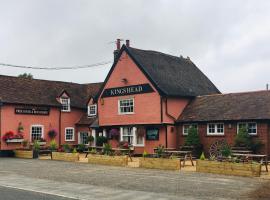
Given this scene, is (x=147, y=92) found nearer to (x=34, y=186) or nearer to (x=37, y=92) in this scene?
(x=37, y=92)

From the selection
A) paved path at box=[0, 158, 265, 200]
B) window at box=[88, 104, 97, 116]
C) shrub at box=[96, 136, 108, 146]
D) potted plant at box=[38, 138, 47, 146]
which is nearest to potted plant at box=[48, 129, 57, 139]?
potted plant at box=[38, 138, 47, 146]

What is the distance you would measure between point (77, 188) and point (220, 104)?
1843cm

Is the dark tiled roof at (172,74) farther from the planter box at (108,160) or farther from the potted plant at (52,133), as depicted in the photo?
the potted plant at (52,133)

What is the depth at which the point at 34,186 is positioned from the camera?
1767 centimetres

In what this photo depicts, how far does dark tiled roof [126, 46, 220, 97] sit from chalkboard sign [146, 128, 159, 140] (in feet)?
10.4

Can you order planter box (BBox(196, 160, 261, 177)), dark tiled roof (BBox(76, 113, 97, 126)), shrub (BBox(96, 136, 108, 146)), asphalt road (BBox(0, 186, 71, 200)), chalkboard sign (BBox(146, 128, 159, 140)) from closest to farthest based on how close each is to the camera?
asphalt road (BBox(0, 186, 71, 200)), planter box (BBox(196, 160, 261, 177)), chalkboard sign (BBox(146, 128, 159, 140)), shrub (BBox(96, 136, 108, 146)), dark tiled roof (BBox(76, 113, 97, 126))

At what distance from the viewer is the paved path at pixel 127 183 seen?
15.6 metres

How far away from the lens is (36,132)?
40.9m

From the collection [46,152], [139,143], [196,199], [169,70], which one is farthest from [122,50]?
[196,199]

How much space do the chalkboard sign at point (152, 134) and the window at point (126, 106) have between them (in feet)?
8.07

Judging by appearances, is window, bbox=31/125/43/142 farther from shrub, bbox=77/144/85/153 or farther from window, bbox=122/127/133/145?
window, bbox=122/127/133/145

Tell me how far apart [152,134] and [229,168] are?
13.7 meters

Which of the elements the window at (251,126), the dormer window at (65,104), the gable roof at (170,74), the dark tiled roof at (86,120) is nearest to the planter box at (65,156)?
the gable roof at (170,74)

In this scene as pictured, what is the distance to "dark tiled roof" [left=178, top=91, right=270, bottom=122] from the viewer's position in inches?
1161
